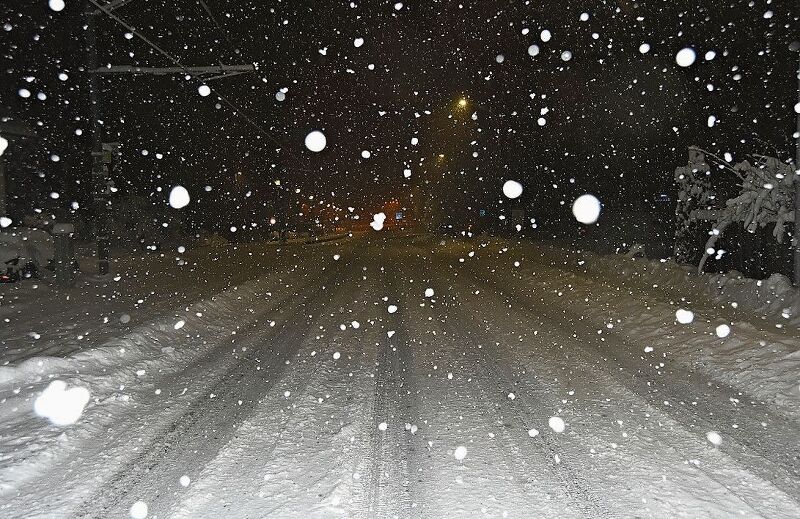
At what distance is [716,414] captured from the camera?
5.79m

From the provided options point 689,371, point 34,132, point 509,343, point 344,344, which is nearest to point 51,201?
point 34,132

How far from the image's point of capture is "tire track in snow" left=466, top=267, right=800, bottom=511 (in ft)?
15.0

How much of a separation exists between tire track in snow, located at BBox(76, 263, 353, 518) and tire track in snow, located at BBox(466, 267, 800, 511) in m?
4.07

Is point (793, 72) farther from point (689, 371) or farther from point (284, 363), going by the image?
point (284, 363)

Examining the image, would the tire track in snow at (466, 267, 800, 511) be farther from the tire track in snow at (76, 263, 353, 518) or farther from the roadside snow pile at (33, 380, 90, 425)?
the roadside snow pile at (33, 380, 90, 425)

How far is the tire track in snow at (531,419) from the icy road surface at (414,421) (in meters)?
0.02

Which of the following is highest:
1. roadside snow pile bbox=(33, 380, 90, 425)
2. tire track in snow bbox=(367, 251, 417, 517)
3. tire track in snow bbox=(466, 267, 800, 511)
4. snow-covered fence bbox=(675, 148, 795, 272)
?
snow-covered fence bbox=(675, 148, 795, 272)

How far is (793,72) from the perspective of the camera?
1473cm

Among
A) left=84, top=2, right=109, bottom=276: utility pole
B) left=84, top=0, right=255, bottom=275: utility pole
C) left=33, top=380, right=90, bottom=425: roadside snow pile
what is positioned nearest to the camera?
left=33, top=380, right=90, bottom=425: roadside snow pile

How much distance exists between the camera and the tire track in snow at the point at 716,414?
15.0 ft

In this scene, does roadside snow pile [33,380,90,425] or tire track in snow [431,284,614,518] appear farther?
roadside snow pile [33,380,90,425]

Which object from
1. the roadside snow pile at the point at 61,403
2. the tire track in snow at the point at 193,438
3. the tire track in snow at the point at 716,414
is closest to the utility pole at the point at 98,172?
the tire track in snow at the point at 193,438

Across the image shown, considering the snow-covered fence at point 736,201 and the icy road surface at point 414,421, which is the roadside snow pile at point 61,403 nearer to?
the icy road surface at point 414,421

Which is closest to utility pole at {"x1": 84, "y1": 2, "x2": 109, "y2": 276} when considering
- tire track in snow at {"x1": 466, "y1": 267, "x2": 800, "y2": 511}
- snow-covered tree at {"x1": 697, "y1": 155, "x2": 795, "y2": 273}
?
tire track in snow at {"x1": 466, "y1": 267, "x2": 800, "y2": 511}
